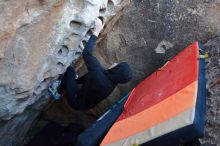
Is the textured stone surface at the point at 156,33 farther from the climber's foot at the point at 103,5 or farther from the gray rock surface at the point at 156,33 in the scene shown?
the climber's foot at the point at 103,5

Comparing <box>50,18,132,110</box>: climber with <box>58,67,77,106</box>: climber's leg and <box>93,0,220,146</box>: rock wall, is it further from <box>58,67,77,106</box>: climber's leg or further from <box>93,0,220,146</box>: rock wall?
<box>93,0,220,146</box>: rock wall

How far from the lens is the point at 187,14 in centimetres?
324

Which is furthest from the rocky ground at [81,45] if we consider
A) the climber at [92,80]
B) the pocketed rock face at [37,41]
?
the climber at [92,80]

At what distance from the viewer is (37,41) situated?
282 centimetres

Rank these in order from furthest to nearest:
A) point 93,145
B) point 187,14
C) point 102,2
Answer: point 187,14 < point 102,2 < point 93,145

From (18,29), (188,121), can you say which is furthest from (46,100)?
(188,121)

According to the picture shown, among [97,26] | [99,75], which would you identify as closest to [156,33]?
[97,26]

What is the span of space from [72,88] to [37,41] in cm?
54

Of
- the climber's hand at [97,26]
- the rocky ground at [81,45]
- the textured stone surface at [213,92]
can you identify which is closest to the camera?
the textured stone surface at [213,92]

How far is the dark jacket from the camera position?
2.97 m

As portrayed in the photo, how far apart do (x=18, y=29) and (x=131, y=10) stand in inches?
41.8

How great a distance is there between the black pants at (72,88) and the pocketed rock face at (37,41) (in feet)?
0.19

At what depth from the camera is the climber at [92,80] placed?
9.78 feet

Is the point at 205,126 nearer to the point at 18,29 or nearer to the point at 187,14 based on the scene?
the point at 187,14
